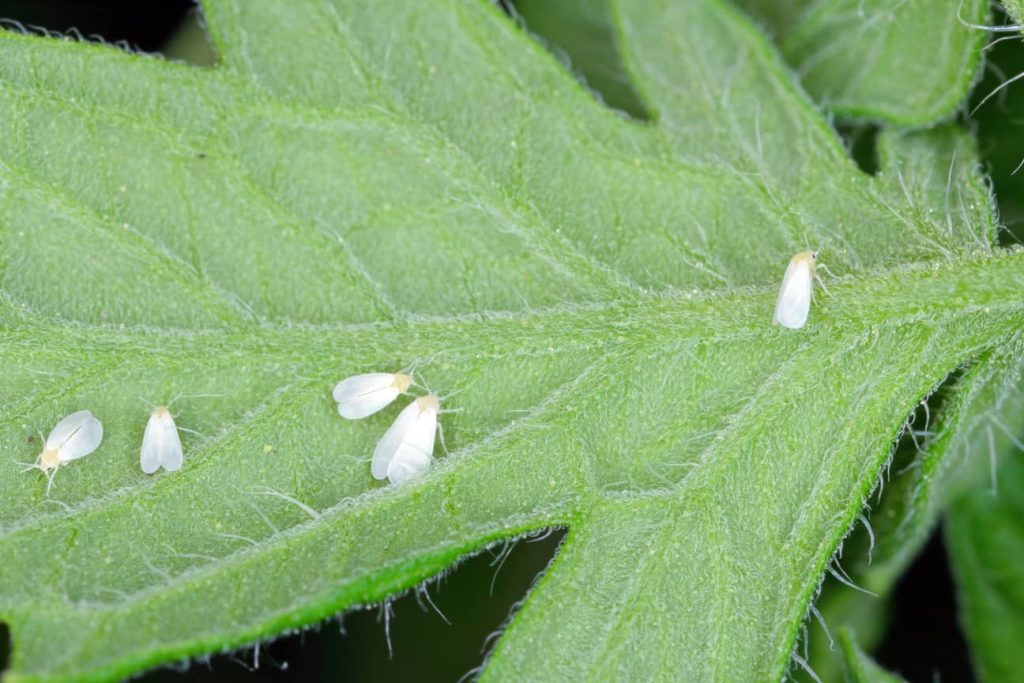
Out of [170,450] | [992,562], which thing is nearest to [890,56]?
[992,562]

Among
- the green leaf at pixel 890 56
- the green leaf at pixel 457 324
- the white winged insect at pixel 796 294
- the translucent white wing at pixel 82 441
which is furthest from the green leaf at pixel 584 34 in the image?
the translucent white wing at pixel 82 441

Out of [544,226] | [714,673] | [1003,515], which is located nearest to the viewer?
[714,673]

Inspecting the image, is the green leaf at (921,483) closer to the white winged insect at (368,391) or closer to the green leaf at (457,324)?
the green leaf at (457,324)

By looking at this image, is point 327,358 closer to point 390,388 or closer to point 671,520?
point 390,388

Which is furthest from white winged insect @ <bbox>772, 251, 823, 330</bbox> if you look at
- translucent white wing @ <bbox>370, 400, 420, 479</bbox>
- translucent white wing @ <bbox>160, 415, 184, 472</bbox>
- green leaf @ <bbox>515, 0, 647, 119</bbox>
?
translucent white wing @ <bbox>160, 415, 184, 472</bbox>

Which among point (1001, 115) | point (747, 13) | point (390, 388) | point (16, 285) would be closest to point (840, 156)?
point (1001, 115)

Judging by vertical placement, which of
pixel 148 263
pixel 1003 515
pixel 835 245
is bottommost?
pixel 1003 515

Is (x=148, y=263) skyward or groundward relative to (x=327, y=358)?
skyward
